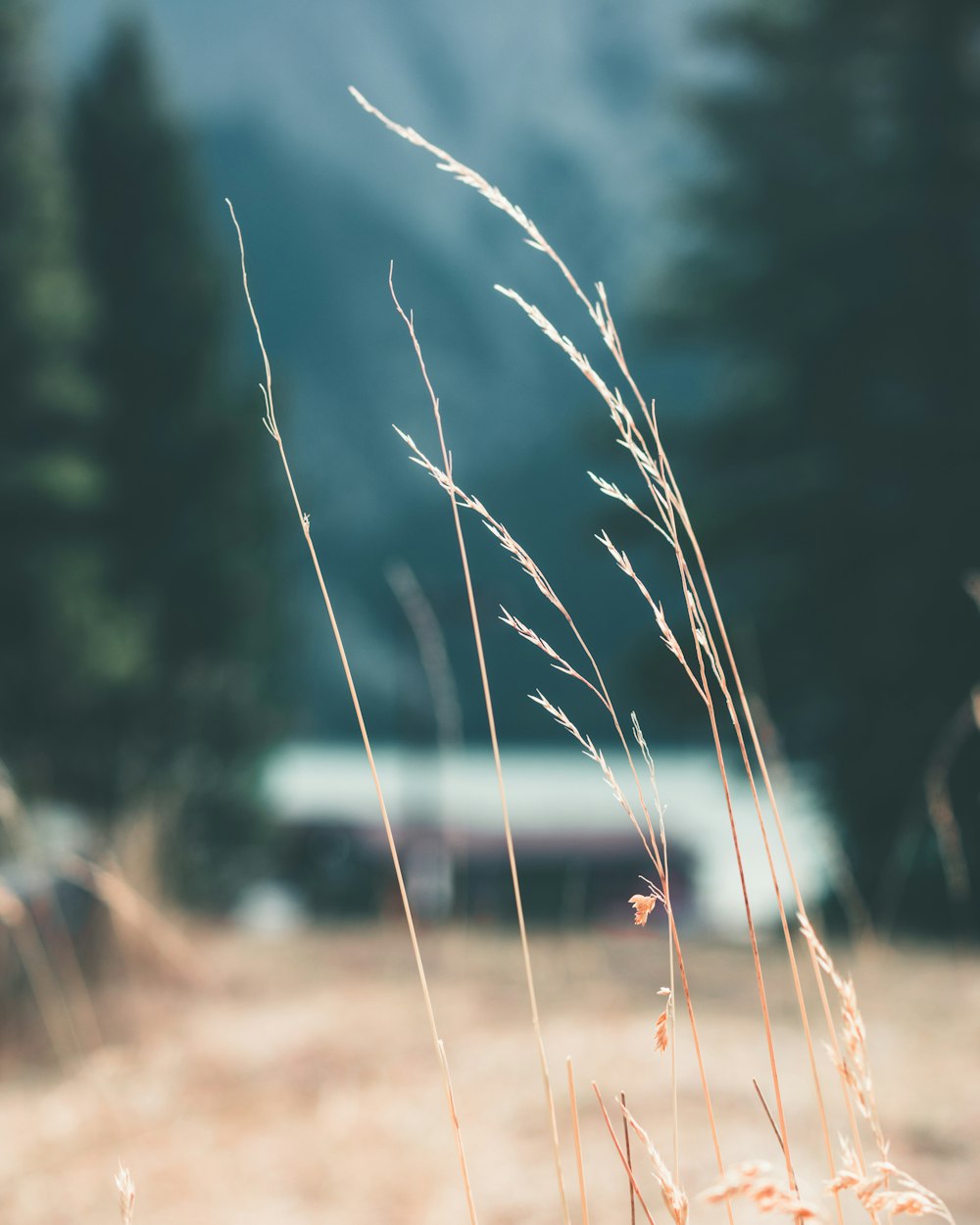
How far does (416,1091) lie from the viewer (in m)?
2.50

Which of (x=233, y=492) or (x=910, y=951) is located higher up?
(x=233, y=492)

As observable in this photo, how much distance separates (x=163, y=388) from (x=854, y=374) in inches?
250

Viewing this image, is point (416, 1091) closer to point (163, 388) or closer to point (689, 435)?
point (689, 435)

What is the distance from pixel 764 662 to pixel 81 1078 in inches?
229

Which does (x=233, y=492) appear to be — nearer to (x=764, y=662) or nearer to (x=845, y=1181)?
(x=764, y=662)

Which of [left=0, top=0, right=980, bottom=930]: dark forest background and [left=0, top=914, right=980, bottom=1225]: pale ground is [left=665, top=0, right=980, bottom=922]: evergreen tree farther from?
[left=0, top=914, right=980, bottom=1225]: pale ground

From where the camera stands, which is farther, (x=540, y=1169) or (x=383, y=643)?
(x=383, y=643)

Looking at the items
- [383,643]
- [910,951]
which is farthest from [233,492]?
[383,643]

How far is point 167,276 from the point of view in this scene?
10812 millimetres

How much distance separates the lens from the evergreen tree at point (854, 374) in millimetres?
7055

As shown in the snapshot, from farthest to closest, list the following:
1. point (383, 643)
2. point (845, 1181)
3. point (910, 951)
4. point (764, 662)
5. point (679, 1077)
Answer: point (383, 643), point (764, 662), point (910, 951), point (679, 1077), point (845, 1181)

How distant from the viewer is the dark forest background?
23.5ft

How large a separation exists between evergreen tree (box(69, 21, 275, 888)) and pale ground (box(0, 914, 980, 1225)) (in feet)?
22.9

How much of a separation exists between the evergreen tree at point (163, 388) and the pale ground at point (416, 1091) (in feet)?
22.9
